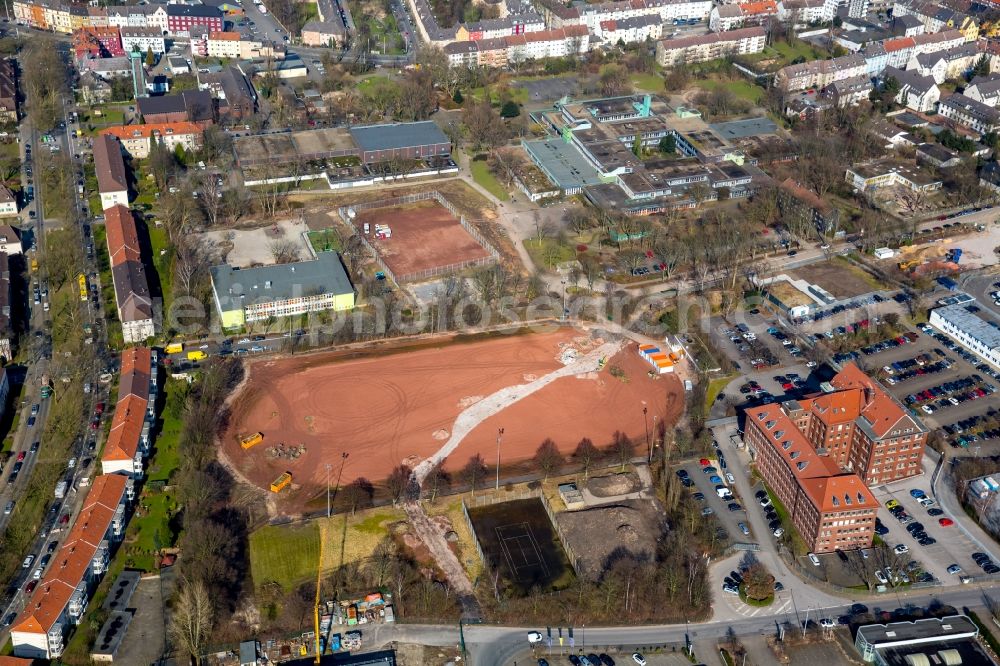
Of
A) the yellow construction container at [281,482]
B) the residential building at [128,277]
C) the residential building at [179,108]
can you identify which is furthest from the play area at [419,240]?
the yellow construction container at [281,482]

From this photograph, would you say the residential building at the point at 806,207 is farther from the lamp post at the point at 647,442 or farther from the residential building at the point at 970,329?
the lamp post at the point at 647,442

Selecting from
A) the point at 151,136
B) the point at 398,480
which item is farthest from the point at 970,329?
the point at 151,136

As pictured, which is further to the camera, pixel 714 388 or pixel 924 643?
pixel 714 388

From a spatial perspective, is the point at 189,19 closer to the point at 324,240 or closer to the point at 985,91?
the point at 324,240

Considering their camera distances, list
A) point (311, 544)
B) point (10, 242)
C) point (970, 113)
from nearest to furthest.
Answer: point (311, 544), point (10, 242), point (970, 113)

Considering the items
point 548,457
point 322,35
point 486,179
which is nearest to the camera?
point 548,457

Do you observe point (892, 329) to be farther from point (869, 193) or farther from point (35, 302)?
point (35, 302)

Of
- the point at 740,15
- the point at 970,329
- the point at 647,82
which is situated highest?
the point at 740,15
